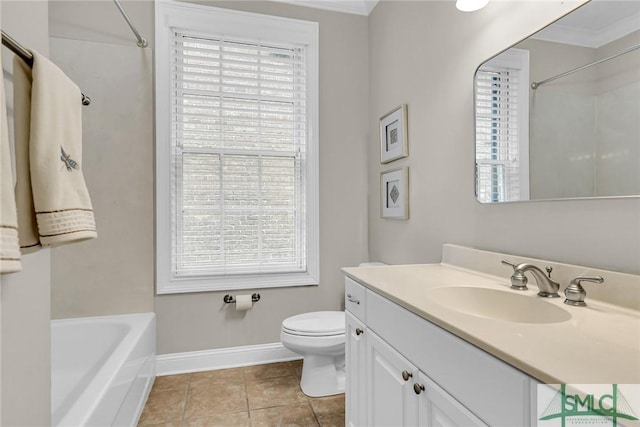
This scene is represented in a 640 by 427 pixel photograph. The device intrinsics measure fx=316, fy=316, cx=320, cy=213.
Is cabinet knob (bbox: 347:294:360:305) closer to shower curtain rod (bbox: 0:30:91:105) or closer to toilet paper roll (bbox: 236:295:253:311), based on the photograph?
toilet paper roll (bbox: 236:295:253:311)

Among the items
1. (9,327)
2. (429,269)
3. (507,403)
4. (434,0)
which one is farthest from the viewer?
(434,0)

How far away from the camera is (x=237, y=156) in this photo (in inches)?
90.0

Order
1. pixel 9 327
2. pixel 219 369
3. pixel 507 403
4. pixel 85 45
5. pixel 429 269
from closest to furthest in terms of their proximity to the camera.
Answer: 1. pixel 507 403
2. pixel 9 327
3. pixel 429 269
4. pixel 85 45
5. pixel 219 369

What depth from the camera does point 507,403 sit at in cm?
60

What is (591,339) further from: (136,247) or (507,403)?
(136,247)

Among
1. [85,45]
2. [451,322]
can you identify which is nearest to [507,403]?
[451,322]

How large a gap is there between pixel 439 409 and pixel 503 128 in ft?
3.54

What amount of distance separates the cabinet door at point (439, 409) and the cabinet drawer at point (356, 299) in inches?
15.8

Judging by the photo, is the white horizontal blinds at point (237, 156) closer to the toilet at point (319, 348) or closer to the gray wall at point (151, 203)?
the gray wall at point (151, 203)

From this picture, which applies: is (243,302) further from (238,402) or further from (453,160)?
(453,160)

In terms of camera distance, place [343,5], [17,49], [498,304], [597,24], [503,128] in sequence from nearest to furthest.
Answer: [17,49] < [597,24] < [498,304] < [503,128] < [343,5]

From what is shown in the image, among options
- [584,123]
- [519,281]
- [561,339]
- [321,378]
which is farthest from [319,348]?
[584,123]

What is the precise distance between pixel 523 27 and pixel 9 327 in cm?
183

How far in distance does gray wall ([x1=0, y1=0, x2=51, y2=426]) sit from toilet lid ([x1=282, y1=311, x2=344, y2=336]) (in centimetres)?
116
